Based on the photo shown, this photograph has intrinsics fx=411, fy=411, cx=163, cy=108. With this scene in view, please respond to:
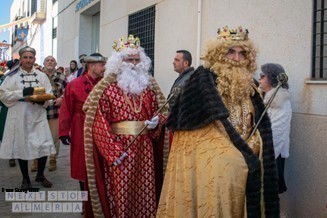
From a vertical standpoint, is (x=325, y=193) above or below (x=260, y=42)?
below

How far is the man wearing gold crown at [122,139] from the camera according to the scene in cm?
396

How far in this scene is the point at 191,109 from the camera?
119 inches

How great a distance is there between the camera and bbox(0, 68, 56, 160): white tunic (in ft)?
19.4

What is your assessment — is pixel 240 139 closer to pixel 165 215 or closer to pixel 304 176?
pixel 165 215

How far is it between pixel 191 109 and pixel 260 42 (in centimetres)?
277

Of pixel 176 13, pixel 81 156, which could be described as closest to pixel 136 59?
pixel 81 156

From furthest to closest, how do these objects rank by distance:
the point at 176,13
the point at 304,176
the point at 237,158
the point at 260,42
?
the point at 176,13 → the point at 260,42 → the point at 304,176 → the point at 237,158

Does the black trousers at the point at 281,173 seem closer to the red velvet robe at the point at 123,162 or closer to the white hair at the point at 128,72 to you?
the red velvet robe at the point at 123,162

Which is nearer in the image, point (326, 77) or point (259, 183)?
point (259, 183)

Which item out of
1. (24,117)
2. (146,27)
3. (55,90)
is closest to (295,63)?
(24,117)

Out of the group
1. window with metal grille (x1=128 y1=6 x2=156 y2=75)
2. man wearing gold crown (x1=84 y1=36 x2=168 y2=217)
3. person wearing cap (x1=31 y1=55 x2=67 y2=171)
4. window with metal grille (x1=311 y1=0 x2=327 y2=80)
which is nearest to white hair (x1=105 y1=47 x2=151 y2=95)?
man wearing gold crown (x1=84 y1=36 x2=168 y2=217)

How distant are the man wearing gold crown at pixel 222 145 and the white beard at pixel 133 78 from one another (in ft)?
3.18

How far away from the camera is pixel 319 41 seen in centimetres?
456

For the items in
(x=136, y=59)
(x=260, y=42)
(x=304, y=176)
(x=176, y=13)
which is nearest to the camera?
(x=136, y=59)
